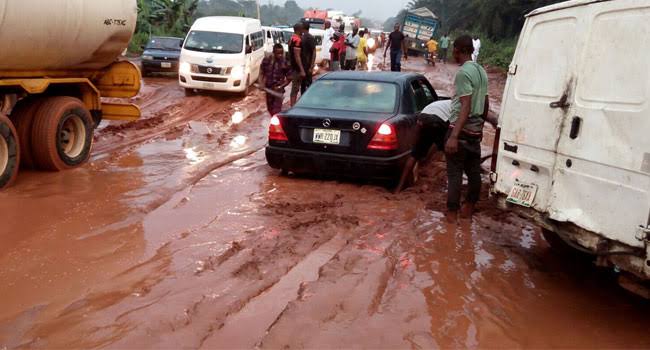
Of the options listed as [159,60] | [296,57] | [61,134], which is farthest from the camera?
[159,60]

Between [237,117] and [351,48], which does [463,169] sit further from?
[351,48]

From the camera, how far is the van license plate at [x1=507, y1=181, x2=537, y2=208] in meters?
4.50

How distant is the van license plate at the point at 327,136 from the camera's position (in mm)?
6926

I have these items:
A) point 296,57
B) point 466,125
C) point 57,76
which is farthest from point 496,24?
point 466,125

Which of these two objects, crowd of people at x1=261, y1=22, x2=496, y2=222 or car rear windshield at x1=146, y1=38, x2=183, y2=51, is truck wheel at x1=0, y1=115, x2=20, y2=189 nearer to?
crowd of people at x1=261, y1=22, x2=496, y2=222

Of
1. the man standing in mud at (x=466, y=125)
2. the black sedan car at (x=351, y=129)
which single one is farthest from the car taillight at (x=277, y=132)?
the man standing in mud at (x=466, y=125)

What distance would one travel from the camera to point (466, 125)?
5.81m

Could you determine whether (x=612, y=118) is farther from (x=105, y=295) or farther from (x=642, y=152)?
(x=105, y=295)

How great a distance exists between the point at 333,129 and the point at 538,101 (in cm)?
290

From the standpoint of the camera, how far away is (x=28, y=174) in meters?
7.42

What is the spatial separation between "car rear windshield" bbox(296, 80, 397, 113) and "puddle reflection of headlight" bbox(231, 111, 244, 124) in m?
4.92

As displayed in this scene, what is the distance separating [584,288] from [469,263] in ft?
3.03

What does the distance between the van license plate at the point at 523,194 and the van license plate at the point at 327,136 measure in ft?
8.69

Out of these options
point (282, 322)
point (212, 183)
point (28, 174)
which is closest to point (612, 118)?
point (282, 322)
